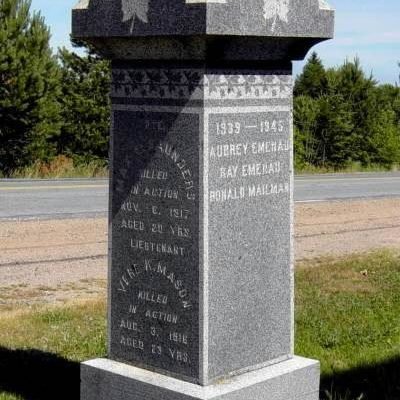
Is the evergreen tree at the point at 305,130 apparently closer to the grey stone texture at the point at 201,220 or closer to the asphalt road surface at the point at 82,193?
the asphalt road surface at the point at 82,193

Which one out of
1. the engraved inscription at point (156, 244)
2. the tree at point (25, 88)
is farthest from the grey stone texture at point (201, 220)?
the tree at point (25, 88)

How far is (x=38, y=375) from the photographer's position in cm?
643

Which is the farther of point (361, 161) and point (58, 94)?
point (361, 161)

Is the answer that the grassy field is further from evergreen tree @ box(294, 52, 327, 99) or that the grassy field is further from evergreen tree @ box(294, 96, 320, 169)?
evergreen tree @ box(294, 52, 327, 99)

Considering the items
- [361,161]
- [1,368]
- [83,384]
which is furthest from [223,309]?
[361,161]

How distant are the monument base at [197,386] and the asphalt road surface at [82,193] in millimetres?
10140

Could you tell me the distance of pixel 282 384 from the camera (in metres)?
5.30

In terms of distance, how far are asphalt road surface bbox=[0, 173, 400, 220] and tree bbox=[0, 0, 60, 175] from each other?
4.92 meters

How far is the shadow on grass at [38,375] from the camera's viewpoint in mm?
6051

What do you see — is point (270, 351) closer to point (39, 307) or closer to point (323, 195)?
A: point (39, 307)

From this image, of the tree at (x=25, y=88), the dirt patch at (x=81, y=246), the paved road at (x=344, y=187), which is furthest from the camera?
the tree at (x=25, y=88)

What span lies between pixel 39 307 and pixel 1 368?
88.9 inches

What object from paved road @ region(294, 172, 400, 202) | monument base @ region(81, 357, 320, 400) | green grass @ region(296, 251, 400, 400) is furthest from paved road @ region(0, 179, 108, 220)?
monument base @ region(81, 357, 320, 400)

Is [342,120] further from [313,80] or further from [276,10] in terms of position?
[276,10]
